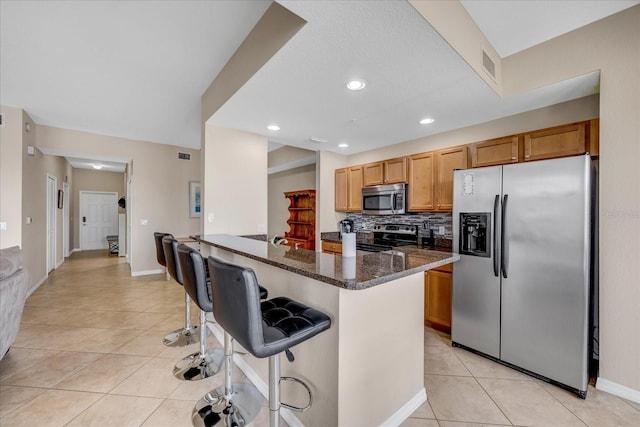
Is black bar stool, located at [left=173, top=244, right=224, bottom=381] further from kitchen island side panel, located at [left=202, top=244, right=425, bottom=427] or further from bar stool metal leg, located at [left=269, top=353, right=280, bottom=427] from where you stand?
bar stool metal leg, located at [left=269, top=353, right=280, bottom=427]

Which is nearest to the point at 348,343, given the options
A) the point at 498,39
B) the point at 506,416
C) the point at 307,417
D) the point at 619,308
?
the point at 307,417

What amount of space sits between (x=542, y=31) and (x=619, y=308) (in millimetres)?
2127

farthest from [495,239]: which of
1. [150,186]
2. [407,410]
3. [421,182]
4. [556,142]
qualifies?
[150,186]

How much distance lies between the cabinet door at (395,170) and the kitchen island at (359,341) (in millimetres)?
2204

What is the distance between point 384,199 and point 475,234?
152cm

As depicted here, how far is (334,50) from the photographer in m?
1.74

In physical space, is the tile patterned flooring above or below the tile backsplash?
below

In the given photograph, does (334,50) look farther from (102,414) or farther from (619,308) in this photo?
(102,414)

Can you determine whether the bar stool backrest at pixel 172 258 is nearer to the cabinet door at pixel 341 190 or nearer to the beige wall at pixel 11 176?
the cabinet door at pixel 341 190

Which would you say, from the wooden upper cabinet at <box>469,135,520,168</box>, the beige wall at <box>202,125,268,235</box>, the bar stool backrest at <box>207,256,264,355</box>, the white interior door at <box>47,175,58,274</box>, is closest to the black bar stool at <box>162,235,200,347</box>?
the beige wall at <box>202,125,268,235</box>

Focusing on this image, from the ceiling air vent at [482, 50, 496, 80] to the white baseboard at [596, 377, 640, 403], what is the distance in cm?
250

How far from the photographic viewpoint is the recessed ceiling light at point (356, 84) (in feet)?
7.11

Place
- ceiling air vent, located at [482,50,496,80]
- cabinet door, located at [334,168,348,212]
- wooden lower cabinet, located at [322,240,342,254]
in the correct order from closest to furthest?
ceiling air vent, located at [482,50,496,80] < wooden lower cabinet, located at [322,240,342,254] < cabinet door, located at [334,168,348,212]

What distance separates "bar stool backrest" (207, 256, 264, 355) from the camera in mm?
1143
